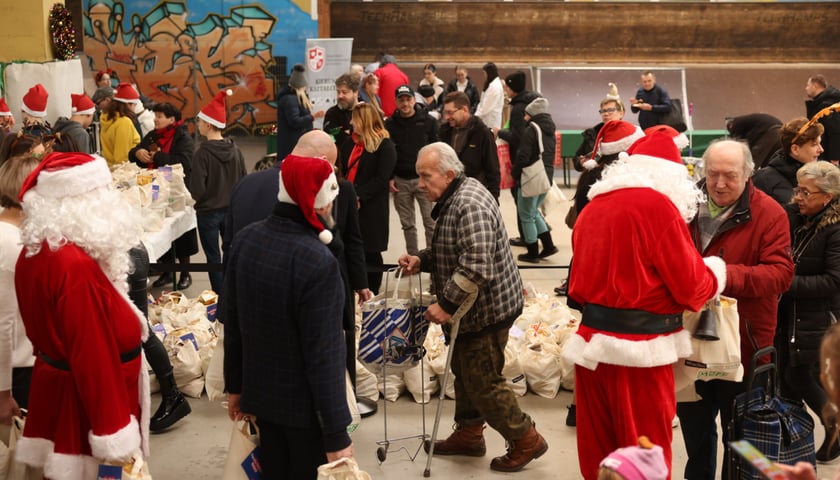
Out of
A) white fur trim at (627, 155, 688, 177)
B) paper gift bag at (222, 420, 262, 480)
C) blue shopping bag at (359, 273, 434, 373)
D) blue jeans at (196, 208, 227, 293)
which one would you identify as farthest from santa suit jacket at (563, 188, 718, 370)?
blue jeans at (196, 208, 227, 293)

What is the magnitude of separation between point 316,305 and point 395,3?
17.3 metres

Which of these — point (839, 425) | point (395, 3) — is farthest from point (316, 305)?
point (395, 3)

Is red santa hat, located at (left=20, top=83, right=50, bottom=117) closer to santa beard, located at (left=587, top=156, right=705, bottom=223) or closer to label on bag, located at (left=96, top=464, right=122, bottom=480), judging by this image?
label on bag, located at (left=96, top=464, right=122, bottom=480)

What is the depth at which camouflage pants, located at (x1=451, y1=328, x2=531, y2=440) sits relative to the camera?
493 centimetres

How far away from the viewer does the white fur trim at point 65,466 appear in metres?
3.36

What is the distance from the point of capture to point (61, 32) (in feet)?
44.3

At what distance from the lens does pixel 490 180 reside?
8820 mm

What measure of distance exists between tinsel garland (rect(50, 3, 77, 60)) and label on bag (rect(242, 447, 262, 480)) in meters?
11.2

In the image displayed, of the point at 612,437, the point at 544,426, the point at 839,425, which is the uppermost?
the point at 839,425

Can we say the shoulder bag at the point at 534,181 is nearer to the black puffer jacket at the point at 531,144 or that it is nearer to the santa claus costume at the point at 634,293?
the black puffer jacket at the point at 531,144

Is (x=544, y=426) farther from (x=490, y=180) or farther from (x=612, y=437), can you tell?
(x=490, y=180)

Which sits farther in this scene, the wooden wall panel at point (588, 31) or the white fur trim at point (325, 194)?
the wooden wall panel at point (588, 31)

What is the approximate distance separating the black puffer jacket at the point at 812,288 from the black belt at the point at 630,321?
1347 millimetres

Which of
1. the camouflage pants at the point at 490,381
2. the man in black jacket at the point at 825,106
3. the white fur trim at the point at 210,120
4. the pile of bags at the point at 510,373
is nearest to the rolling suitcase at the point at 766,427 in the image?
the camouflage pants at the point at 490,381
